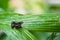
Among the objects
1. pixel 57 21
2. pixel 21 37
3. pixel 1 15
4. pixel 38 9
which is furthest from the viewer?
pixel 38 9

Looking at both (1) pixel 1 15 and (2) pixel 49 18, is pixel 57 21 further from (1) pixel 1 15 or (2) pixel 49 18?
(1) pixel 1 15

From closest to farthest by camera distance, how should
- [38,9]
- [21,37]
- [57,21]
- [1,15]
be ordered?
1. [21,37]
2. [57,21]
3. [1,15]
4. [38,9]

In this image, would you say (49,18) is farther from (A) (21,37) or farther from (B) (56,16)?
(A) (21,37)

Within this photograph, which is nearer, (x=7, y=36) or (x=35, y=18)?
(x=7, y=36)

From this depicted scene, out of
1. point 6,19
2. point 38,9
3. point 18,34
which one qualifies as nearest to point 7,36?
point 18,34

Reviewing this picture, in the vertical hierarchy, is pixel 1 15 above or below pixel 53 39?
above

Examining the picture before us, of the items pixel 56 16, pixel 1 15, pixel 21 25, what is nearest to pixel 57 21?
pixel 56 16
